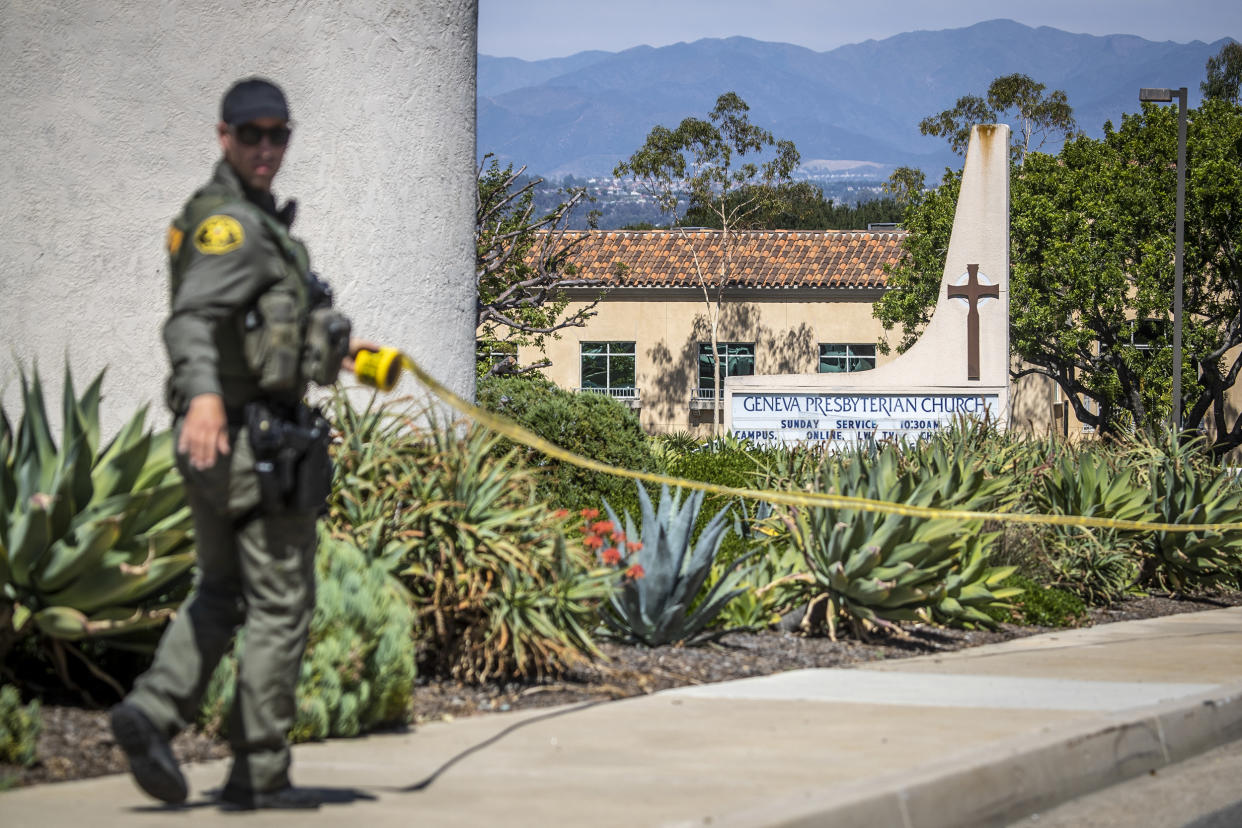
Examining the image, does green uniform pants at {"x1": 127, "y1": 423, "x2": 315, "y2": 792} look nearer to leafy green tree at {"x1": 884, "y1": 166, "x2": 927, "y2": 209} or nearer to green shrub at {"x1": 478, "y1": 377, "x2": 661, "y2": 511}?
green shrub at {"x1": 478, "y1": 377, "x2": 661, "y2": 511}

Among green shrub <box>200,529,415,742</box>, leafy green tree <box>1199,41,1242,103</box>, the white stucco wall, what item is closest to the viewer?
green shrub <box>200,529,415,742</box>

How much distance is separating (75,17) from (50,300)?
1694mm

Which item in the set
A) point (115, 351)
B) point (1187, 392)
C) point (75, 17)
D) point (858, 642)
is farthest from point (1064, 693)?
point (1187, 392)

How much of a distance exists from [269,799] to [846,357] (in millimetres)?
49311

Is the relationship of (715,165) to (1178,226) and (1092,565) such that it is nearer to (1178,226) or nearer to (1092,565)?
(1178,226)

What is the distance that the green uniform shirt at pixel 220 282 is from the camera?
4.77 m

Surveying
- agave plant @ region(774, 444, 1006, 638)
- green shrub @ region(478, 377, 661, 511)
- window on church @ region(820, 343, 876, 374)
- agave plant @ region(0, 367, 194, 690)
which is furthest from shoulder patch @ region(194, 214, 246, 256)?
window on church @ region(820, 343, 876, 374)

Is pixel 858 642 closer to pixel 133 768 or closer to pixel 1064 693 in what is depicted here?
pixel 1064 693

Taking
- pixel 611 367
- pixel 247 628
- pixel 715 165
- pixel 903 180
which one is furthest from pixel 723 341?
pixel 247 628

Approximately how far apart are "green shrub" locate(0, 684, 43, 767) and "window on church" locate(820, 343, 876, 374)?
48.3m

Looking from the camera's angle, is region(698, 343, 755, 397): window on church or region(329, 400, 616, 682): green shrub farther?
region(698, 343, 755, 397): window on church

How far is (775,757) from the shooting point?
6117 mm

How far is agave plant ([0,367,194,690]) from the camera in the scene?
19.7 feet

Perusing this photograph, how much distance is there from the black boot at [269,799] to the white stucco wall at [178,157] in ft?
15.7
